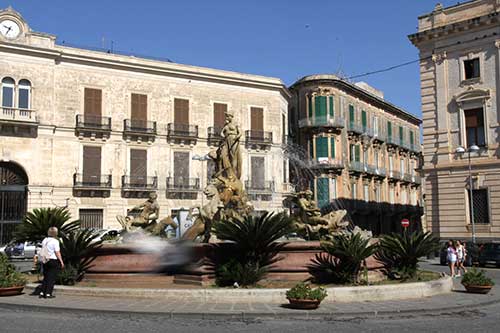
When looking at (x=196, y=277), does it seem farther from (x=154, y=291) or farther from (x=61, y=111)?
(x=61, y=111)

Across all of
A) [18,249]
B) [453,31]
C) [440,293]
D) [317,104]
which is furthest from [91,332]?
[317,104]

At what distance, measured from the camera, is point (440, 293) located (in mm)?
13453

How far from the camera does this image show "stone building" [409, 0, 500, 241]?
30.0m

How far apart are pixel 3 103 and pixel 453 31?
2828cm

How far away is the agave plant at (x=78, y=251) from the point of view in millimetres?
13391

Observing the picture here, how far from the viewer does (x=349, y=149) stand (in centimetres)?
5341

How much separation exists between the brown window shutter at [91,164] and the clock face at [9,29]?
8769mm

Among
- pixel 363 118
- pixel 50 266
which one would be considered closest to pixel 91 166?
pixel 363 118

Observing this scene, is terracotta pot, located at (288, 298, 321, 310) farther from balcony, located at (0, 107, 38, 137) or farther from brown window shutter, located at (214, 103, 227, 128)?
brown window shutter, located at (214, 103, 227, 128)

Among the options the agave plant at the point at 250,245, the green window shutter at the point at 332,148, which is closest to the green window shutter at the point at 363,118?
the green window shutter at the point at 332,148

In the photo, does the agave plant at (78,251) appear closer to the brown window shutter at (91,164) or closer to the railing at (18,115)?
the railing at (18,115)

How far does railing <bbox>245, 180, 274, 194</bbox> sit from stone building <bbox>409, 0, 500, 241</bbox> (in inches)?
636

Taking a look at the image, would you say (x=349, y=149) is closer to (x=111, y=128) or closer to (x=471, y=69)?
(x=471, y=69)

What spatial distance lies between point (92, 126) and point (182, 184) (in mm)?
7899
